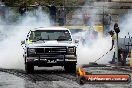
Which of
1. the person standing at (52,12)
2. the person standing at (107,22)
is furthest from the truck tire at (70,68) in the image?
the person standing at (52,12)

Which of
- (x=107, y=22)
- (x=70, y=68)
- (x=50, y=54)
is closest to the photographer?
(x=50, y=54)

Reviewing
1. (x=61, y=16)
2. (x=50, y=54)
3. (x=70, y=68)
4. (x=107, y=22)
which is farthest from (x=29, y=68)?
(x=107, y=22)

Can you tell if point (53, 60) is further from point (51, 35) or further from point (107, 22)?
point (107, 22)

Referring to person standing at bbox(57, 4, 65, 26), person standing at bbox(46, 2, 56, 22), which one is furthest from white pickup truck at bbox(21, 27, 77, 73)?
person standing at bbox(46, 2, 56, 22)

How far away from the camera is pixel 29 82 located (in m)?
14.9

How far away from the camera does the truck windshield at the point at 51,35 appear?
737 inches

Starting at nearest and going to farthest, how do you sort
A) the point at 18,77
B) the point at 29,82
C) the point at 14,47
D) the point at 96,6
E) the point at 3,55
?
the point at 29,82 < the point at 18,77 < the point at 3,55 < the point at 14,47 < the point at 96,6

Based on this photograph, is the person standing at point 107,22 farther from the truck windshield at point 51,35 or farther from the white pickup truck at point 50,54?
the white pickup truck at point 50,54

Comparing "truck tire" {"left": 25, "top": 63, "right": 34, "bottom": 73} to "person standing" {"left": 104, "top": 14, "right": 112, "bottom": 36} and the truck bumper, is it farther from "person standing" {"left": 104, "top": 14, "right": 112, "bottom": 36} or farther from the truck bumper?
"person standing" {"left": 104, "top": 14, "right": 112, "bottom": 36}

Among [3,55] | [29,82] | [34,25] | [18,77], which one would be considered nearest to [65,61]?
[18,77]

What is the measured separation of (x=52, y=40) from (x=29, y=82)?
378 cm

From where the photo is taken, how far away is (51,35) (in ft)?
61.8

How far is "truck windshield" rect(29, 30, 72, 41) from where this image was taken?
18.7 m

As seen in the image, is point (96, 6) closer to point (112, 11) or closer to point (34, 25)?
point (112, 11)
